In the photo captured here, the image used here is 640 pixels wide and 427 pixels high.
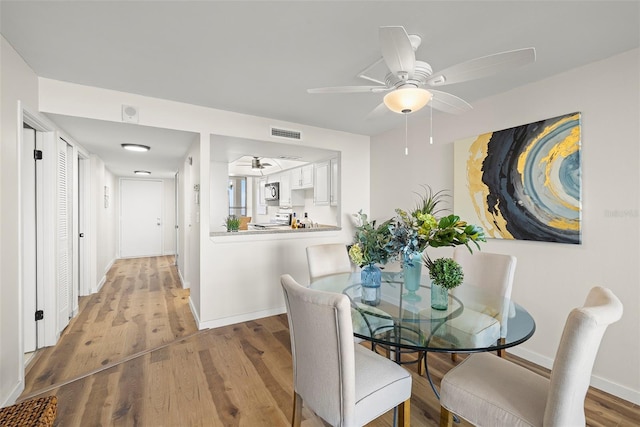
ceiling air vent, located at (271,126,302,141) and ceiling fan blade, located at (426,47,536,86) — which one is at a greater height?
ceiling air vent, located at (271,126,302,141)

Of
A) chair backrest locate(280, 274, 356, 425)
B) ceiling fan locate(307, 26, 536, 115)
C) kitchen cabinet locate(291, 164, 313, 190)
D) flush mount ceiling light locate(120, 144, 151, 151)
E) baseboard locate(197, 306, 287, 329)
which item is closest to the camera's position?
chair backrest locate(280, 274, 356, 425)

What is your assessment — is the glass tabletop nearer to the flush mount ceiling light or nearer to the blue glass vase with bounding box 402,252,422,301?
the blue glass vase with bounding box 402,252,422,301

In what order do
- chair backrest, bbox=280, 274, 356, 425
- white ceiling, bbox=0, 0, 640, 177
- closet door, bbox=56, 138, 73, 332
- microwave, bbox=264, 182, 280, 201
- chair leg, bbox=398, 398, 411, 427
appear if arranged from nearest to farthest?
chair backrest, bbox=280, 274, 356, 425
chair leg, bbox=398, 398, 411, 427
white ceiling, bbox=0, 0, 640, 177
closet door, bbox=56, 138, 73, 332
microwave, bbox=264, 182, 280, 201

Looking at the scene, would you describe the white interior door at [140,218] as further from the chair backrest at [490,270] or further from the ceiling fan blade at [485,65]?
the ceiling fan blade at [485,65]

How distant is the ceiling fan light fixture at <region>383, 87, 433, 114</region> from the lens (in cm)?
159

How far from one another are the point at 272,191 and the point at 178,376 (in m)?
5.09

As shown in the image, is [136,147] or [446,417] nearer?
[446,417]

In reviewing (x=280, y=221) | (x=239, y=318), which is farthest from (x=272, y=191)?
(x=239, y=318)

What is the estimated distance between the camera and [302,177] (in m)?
5.73

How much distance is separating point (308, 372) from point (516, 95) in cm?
281

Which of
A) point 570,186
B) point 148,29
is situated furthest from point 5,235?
point 570,186

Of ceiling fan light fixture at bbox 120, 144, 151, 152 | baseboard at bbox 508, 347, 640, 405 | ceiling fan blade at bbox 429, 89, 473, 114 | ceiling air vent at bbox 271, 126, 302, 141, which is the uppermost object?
ceiling air vent at bbox 271, 126, 302, 141

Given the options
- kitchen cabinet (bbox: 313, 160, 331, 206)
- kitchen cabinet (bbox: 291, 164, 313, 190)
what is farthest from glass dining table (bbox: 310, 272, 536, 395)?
kitchen cabinet (bbox: 291, 164, 313, 190)

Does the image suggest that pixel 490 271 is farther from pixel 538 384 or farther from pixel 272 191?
pixel 272 191
